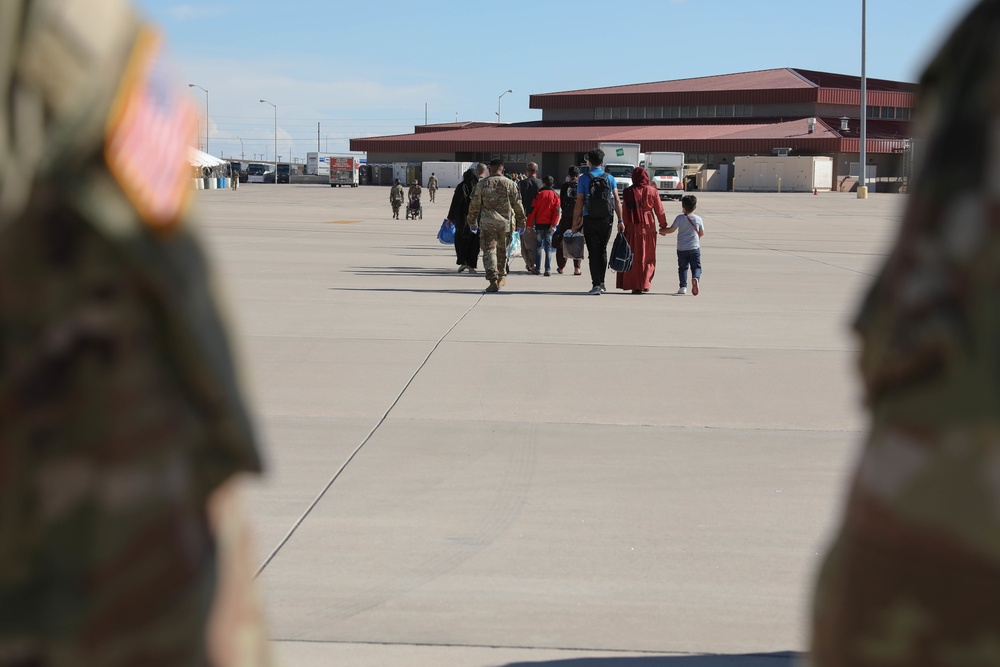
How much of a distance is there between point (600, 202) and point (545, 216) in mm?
2462

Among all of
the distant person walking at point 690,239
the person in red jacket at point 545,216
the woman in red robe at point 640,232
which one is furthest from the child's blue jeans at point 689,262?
the person in red jacket at point 545,216

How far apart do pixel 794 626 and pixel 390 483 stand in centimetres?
224

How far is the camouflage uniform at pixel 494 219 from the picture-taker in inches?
553

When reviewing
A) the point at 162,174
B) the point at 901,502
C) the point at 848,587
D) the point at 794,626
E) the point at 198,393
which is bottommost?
the point at 794,626

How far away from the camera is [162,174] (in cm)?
129

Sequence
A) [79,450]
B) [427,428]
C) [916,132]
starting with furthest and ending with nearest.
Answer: [427,428]
[916,132]
[79,450]

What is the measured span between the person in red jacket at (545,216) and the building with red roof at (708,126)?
210 feet

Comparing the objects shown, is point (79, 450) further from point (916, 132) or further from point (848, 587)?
point (916, 132)

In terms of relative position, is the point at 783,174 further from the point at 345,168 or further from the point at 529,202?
the point at 529,202

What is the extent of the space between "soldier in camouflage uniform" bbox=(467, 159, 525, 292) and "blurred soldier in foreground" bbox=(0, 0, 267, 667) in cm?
1269

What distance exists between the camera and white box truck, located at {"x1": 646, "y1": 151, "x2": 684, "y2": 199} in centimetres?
6317

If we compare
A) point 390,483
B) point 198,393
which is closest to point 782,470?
point 390,483

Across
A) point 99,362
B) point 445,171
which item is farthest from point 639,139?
point 99,362

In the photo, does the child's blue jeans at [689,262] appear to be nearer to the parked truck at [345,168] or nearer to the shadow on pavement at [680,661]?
the shadow on pavement at [680,661]
